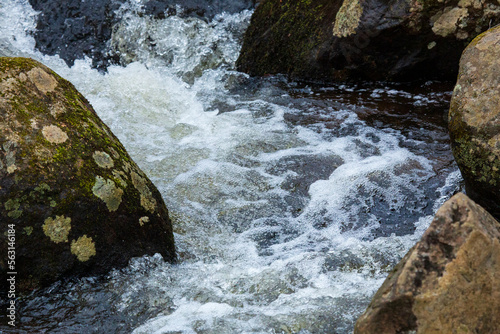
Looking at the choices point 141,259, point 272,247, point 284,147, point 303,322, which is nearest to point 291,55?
→ point 284,147

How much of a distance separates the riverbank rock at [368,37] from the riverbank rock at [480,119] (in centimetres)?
237

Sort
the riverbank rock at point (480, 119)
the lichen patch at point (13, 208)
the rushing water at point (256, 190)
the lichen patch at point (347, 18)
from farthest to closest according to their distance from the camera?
the lichen patch at point (347, 18), the riverbank rock at point (480, 119), the rushing water at point (256, 190), the lichen patch at point (13, 208)

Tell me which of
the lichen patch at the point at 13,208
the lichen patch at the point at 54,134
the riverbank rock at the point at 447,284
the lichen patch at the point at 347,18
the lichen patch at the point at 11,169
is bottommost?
the riverbank rock at the point at 447,284

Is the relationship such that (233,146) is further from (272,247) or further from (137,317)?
(137,317)

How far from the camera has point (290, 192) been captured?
4.57 metres

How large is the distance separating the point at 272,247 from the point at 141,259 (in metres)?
1.06

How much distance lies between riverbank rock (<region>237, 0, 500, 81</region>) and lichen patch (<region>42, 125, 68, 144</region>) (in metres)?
4.52

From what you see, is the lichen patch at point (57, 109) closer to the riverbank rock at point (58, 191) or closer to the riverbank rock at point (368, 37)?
the riverbank rock at point (58, 191)

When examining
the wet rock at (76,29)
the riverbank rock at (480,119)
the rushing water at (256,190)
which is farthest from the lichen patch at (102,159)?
the wet rock at (76,29)

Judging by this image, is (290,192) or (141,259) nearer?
(141,259)

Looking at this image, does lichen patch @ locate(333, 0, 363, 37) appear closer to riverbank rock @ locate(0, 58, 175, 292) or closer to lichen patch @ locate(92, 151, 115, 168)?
riverbank rock @ locate(0, 58, 175, 292)

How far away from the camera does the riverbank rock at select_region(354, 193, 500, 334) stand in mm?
2045

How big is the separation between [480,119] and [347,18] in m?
3.39

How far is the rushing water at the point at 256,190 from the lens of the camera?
9.97ft
